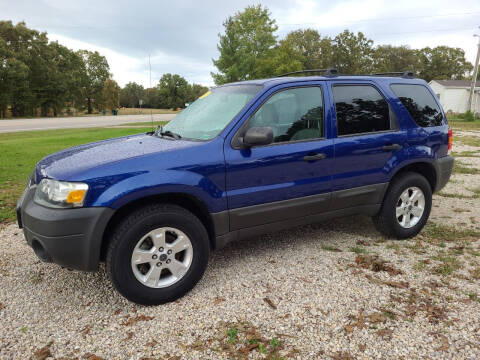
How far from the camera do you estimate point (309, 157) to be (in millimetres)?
3539

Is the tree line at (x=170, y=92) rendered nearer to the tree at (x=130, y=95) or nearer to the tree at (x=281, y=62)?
the tree at (x=130, y=95)

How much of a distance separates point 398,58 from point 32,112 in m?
64.3

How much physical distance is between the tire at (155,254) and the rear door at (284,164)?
0.42 metres

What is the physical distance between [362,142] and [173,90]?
8391 centimetres

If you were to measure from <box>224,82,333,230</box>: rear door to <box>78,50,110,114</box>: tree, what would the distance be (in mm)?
67049

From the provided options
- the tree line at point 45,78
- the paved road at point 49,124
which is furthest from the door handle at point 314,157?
the tree line at point 45,78

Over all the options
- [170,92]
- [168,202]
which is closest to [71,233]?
[168,202]

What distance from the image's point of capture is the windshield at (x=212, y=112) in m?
3.45

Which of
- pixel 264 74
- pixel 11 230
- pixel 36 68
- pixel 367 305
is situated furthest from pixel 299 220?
pixel 36 68

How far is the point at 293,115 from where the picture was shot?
363 centimetres

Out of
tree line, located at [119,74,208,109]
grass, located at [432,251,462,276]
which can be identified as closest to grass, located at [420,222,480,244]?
grass, located at [432,251,462,276]

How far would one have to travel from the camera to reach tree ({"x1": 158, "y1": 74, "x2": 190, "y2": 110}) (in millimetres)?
82438

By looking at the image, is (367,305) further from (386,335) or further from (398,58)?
(398,58)

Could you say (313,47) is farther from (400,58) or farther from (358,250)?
(358,250)
